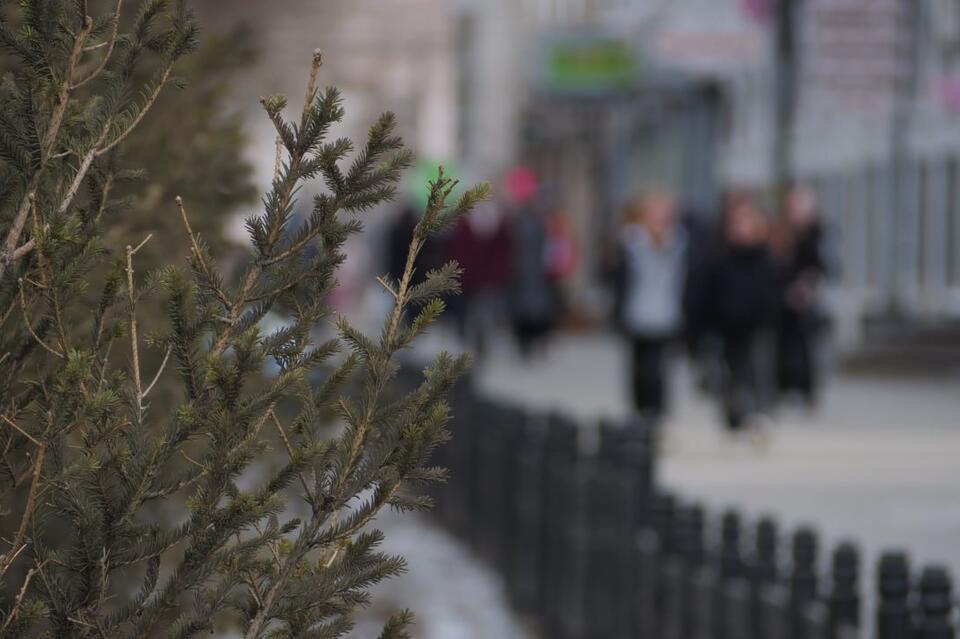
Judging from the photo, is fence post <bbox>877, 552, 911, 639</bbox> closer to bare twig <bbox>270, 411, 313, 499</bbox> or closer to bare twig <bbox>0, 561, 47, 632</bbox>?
bare twig <bbox>270, 411, 313, 499</bbox>

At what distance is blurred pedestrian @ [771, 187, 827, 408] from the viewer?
17.1 metres

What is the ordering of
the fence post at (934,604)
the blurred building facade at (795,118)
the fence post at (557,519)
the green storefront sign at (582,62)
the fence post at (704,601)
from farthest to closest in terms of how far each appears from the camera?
the green storefront sign at (582,62) → the blurred building facade at (795,118) → the fence post at (557,519) → the fence post at (704,601) → the fence post at (934,604)

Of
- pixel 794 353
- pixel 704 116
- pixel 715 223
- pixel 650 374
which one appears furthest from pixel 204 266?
pixel 704 116

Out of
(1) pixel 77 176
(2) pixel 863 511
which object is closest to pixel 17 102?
(1) pixel 77 176

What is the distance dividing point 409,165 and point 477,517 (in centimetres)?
811

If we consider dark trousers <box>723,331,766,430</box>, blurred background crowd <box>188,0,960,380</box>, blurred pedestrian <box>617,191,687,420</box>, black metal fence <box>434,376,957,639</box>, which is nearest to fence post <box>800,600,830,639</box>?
black metal fence <box>434,376,957,639</box>

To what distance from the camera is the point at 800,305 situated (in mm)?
17047

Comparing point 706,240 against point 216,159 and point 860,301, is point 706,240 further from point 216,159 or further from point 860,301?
point 216,159

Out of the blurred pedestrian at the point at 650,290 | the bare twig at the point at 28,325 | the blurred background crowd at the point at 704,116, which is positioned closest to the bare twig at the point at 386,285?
the bare twig at the point at 28,325

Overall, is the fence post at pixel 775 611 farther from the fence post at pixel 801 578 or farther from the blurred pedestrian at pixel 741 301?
the blurred pedestrian at pixel 741 301

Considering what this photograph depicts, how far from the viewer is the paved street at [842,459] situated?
1089 cm

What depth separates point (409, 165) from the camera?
281cm

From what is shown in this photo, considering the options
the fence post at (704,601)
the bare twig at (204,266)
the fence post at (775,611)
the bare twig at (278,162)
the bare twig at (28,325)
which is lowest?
the fence post at (704,601)

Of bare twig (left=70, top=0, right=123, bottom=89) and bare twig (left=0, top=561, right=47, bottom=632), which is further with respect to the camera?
bare twig (left=70, top=0, right=123, bottom=89)
